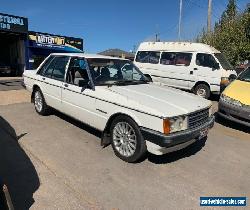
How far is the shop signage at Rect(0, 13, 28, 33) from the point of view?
21.8 meters

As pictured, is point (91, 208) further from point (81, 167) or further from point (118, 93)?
point (118, 93)

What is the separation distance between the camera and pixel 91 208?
347 centimetres

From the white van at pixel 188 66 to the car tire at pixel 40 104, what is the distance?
20.0 feet

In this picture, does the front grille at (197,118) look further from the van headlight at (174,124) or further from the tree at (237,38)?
the tree at (237,38)

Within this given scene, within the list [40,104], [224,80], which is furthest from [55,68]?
[224,80]

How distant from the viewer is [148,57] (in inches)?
497

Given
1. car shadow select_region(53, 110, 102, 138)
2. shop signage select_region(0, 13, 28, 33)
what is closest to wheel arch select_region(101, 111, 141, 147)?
car shadow select_region(53, 110, 102, 138)

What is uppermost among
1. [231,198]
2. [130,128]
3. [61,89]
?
[61,89]

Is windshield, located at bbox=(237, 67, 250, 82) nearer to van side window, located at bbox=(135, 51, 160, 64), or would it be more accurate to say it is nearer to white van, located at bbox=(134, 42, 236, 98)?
white van, located at bbox=(134, 42, 236, 98)

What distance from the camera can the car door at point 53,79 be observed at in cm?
634

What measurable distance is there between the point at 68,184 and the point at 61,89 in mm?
2671

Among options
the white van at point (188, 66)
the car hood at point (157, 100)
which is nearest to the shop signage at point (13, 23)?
the white van at point (188, 66)

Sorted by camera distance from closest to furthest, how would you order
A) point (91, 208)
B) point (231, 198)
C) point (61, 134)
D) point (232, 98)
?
point (91, 208)
point (231, 198)
point (61, 134)
point (232, 98)

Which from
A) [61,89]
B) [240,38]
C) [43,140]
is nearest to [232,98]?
[61,89]
